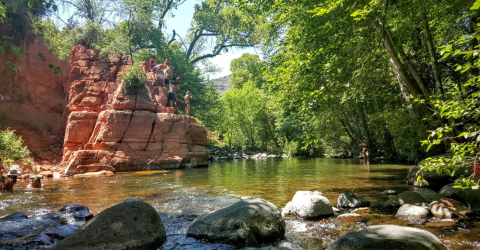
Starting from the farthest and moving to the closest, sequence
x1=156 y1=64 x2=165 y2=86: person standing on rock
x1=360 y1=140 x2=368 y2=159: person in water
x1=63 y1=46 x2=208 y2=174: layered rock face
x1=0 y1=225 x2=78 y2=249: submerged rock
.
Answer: x1=360 y1=140 x2=368 y2=159: person in water
x1=156 y1=64 x2=165 y2=86: person standing on rock
x1=63 y1=46 x2=208 y2=174: layered rock face
x1=0 y1=225 x2=78 y2=249: submerged rock

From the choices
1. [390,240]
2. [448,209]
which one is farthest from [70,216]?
[448,209]

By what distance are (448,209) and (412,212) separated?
614mm

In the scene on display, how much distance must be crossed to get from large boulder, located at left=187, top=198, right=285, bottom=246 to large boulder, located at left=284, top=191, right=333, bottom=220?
1.20 m

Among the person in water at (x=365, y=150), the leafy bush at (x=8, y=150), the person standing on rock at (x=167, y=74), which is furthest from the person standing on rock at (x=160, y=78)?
the person in water at (x=365, y=150)

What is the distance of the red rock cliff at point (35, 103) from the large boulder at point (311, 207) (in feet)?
66.0

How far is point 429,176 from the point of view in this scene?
878 cm

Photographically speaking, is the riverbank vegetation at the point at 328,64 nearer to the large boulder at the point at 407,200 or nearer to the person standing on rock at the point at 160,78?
the large boulder at the point at 407,200

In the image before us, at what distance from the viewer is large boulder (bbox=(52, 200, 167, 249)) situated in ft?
11.6

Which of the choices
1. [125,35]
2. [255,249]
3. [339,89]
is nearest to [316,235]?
[255,249]

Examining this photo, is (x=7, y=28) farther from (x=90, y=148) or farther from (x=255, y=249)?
(x=255, y=249)

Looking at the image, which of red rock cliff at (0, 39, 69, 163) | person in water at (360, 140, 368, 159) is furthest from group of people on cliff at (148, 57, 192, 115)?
person in water at (360, 140, 368, 159)

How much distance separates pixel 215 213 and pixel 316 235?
5.64 ft

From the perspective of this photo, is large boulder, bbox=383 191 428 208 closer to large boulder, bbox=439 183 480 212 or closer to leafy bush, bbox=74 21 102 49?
large boulder, bbox=439 183 480 212

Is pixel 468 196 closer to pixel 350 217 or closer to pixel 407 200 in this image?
pixel 407 200
